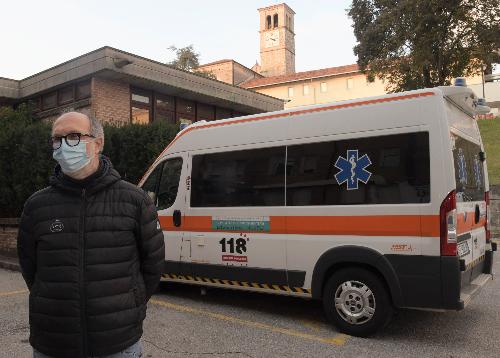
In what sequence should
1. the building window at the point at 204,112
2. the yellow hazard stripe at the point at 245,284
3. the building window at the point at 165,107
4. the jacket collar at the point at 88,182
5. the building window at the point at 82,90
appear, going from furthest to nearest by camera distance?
1. the building window at the point at 204,112
2. the building window at the point at 165,107
3. the building window at the point at 82,90
4. the yellow hazard stripe at the point at 245,284
5. the jacket collar at the point at 88,182

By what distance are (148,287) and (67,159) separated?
31.0 inches

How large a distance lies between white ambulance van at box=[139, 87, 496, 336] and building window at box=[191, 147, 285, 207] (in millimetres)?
15

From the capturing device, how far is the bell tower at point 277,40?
293 ft

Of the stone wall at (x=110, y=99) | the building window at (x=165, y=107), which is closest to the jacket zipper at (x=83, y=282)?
the stone wall at (x=110, y=99)

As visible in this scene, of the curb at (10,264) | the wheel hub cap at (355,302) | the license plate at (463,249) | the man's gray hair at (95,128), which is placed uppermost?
the man's gray hair at (95,128)

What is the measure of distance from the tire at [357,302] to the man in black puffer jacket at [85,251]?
3.14 metres

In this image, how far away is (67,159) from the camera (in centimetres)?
231

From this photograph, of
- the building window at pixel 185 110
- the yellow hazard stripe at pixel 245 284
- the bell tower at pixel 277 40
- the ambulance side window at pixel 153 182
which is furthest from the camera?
the bell tower at pixel 277 40

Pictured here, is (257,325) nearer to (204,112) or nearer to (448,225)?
(448,225)

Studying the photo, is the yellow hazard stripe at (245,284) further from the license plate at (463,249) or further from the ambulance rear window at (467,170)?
the ambulance rear window at (467,170)

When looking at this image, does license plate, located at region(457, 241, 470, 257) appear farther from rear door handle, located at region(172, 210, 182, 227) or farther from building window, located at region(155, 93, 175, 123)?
building window, located at region(155, 93, 175, 123)

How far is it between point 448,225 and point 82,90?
41.0ft

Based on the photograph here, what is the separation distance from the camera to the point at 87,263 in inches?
88.7

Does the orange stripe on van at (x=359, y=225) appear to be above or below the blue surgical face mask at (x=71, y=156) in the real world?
below
